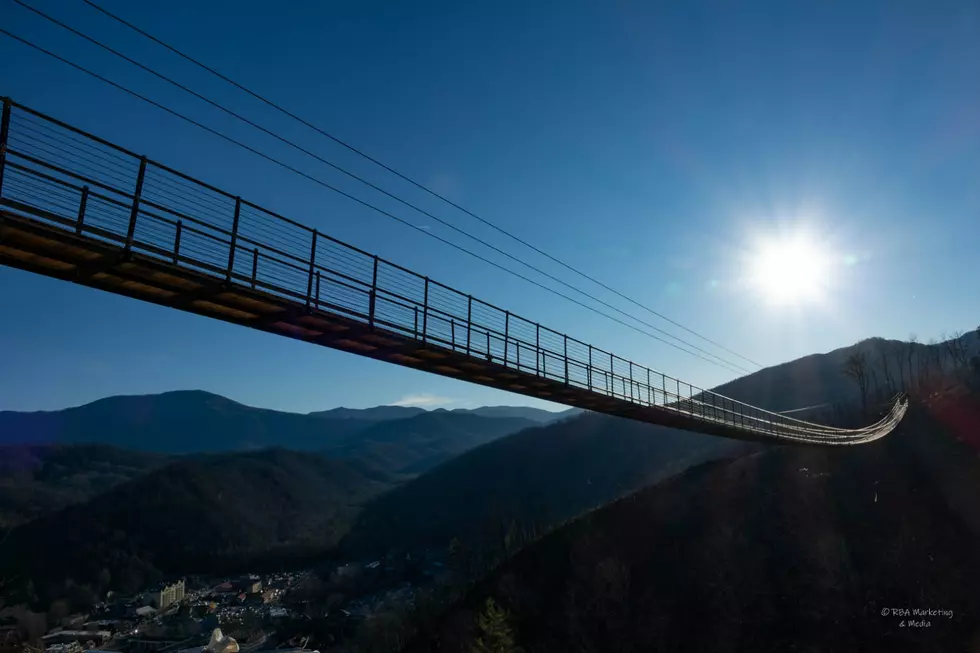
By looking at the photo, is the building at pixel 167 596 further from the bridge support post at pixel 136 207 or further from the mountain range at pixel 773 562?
the bridge support post at pixel 136 207

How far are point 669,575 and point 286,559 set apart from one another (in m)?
133

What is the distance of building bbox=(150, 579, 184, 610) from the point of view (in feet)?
386

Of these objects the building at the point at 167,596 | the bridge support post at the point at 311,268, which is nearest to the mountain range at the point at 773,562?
the bridge support post at the point at 311,268

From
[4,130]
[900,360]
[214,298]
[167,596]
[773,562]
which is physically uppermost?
[900,360]

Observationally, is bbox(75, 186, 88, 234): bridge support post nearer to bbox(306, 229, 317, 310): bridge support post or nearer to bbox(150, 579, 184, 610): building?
bbox(306, 229, 317, 310): bridge support post

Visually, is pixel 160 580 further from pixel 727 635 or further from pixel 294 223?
pixel 294 223

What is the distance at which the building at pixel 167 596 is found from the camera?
118 meters

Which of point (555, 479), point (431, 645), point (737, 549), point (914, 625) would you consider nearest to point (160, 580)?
point (555, 479)

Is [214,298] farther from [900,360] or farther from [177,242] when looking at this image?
[900,360]

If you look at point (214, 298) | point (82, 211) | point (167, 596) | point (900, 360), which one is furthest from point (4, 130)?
point (167, 596)

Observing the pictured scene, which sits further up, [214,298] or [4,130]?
[4,130]

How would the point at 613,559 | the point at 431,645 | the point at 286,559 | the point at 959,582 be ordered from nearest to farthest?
the point at 959,582 → the point at 613,559 → the point at 431,645 → the point at 286,559

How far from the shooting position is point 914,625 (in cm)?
3052

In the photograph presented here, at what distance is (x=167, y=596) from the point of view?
119875 millimetres
